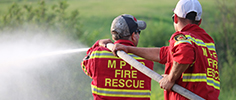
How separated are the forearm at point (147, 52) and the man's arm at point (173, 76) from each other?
1.07 ft

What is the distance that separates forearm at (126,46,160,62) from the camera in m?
2.97

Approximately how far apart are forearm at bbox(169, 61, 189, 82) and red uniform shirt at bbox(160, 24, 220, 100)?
49mm

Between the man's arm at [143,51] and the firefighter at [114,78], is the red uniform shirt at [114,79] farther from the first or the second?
the man's arm at [143,51]

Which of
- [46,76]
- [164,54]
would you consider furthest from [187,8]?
[46,76]

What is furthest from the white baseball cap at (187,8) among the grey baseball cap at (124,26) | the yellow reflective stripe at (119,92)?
the yellow reflective stripe at (119,92)

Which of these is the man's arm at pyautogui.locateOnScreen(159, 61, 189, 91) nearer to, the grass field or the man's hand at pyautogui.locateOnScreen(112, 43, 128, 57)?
the man's hand at pyautogui.locateOnScreen(112, 43, 128, 57)

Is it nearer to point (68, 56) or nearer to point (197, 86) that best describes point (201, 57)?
point (197, 86)

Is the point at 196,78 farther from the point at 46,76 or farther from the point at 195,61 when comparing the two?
the point at 46,76

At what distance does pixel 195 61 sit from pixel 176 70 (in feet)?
0.57

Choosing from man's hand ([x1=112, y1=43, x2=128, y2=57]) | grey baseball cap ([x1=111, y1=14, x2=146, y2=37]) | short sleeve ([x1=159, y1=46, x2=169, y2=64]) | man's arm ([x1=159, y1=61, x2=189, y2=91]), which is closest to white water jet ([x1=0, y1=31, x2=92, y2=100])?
grey baseball cap ([x1=111, y1=14, x2=146, y2=37])

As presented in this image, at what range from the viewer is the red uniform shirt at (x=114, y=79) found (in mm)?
3195

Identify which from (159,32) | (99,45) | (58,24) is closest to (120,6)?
(159,32)

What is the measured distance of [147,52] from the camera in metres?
3.05

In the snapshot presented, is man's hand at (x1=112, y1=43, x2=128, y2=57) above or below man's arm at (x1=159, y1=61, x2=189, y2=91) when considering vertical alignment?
above
